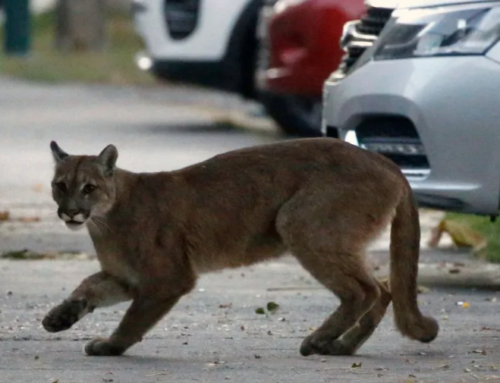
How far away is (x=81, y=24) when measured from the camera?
1223 inches

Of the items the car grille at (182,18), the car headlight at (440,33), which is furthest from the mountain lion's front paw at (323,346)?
the car grille at (182,18)

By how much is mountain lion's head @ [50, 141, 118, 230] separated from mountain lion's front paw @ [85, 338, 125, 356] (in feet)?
1.60

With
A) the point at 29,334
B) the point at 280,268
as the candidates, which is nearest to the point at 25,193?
the point at 280,268

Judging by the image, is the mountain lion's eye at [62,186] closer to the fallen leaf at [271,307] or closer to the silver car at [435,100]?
the fallen leaf at [271,307]

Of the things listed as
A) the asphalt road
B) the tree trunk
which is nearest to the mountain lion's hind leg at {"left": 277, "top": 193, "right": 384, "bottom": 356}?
the asphalt road

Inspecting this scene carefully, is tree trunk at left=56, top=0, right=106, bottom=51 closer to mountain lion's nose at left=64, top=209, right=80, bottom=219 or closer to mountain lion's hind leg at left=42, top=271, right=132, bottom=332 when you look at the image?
mountain lion's hind leg at left=42, top=271, right=132, bottom=332

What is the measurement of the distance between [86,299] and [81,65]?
2063cm

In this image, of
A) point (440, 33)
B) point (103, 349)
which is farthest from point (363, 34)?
point (103, 349)


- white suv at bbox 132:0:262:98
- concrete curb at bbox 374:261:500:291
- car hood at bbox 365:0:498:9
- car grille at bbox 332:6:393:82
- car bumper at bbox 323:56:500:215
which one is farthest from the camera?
white suv at bbox 132:0:262:98

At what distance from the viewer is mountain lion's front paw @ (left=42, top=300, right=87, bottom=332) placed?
19.5ft

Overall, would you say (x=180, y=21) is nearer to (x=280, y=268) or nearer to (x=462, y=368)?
(x=280, y=268)

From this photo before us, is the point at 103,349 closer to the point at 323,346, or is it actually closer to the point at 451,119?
the point at 323,346

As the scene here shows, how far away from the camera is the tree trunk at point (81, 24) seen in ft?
102

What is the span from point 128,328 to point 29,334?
23.0 inches
